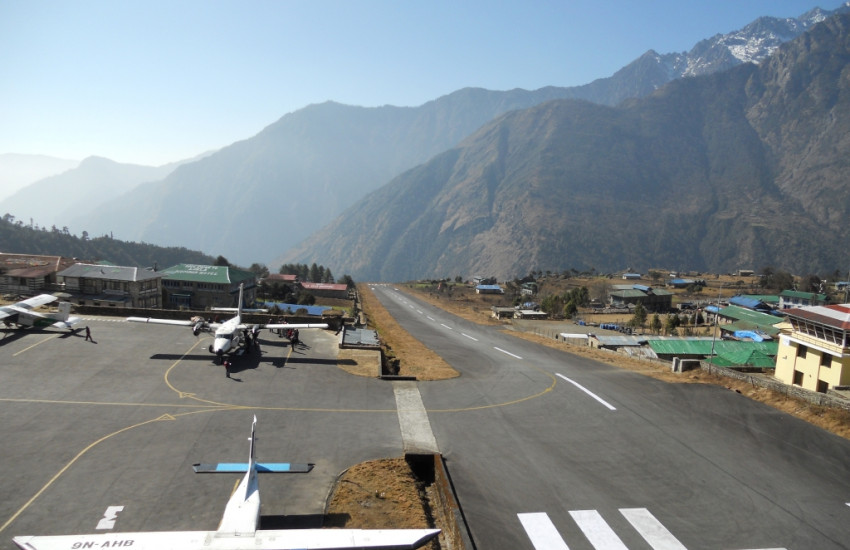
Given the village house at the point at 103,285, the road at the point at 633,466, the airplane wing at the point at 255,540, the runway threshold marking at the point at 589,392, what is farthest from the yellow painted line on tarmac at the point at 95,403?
the village house at the point at 103,285

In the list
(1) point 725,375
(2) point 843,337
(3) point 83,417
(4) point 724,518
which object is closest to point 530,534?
(4) point 724,518

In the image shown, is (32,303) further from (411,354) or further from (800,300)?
(800,300)

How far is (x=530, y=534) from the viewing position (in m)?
20.0

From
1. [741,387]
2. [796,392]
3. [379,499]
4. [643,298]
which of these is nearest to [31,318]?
[379,499]

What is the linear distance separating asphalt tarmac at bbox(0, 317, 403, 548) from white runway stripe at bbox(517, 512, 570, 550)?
9042mm

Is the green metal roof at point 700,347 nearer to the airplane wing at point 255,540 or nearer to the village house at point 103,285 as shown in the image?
the airplane wing at point 255,540

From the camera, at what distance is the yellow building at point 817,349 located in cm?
3859

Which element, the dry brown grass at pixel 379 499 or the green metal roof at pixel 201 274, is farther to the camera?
the green metal roof at pixel 201 274

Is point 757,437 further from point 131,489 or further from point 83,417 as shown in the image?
point 83,417

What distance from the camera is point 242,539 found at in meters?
17.2

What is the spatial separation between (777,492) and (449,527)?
17212 mm

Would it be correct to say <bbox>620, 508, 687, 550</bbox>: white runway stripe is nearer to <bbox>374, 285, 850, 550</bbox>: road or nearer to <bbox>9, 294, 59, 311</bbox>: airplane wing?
<bbox>374, 285, 850, 550</bbox>: road

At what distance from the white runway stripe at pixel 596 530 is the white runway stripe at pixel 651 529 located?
4.36ft

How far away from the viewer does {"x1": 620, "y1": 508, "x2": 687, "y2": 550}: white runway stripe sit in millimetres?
19906
